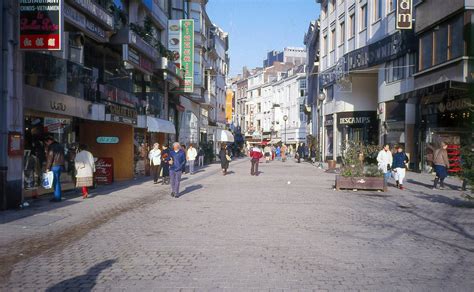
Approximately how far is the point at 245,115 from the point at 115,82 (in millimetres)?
80532

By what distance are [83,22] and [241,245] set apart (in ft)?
35.4

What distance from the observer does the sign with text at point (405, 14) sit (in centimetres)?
2583

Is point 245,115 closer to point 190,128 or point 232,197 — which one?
point 190,128

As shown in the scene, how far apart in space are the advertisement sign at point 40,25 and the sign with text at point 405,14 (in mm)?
19031

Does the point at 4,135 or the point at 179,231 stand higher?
the point at 4,135

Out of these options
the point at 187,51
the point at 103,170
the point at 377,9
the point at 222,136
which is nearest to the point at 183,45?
the point at 187,51

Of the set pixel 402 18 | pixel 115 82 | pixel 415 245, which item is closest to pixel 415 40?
pixel 402 18

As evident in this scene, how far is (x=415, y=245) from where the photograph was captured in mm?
8141

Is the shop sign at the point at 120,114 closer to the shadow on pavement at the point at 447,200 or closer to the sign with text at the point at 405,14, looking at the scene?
the shadow on pavement at the point at 447,200

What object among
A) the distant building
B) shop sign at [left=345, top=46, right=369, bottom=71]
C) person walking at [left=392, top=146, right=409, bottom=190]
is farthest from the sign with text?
the distant building

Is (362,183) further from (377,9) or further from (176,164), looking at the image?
(377,9)

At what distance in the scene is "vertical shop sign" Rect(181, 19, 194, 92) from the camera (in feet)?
100

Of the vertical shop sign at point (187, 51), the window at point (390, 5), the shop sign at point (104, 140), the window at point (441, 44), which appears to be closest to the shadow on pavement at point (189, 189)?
the shop sign at point (104, 140)

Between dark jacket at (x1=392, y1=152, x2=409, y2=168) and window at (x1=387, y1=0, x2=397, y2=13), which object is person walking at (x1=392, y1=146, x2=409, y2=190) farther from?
window at (x1=387, y1=0, x2=397, y2=13)
